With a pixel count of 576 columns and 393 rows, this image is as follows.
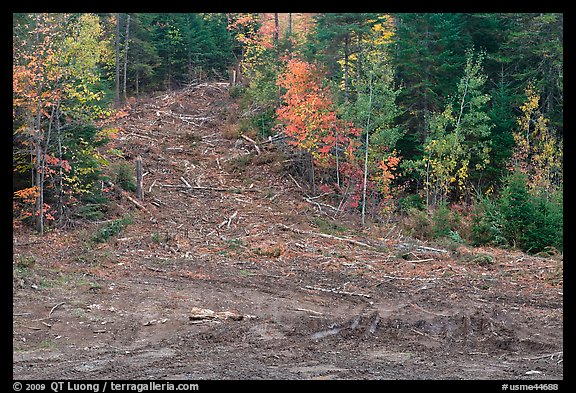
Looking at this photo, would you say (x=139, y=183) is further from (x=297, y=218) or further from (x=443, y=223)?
(x=443, y=223)

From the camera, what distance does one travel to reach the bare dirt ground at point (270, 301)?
6.93m

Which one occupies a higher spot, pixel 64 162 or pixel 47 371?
pixel 64 162

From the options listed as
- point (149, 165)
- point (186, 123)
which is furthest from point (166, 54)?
point (149, 165)

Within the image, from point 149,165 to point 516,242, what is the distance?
47.1 ft

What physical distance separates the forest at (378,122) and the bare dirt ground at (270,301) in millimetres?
1414

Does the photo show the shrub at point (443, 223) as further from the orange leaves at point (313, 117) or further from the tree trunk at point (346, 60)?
the tree trunk at point (346, 60)

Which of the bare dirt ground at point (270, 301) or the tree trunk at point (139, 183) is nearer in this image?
the bare dirt ground at point (270, 301)

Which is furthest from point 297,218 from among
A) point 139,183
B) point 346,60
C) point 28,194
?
point 346,60

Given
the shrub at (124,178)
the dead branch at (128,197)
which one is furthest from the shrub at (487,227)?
the shrub at (124,178)

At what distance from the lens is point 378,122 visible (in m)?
18.9

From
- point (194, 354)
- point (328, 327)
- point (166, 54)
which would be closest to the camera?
point (194, 354)

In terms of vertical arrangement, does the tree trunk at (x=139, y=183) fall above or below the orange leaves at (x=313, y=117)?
below

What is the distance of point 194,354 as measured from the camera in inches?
287
